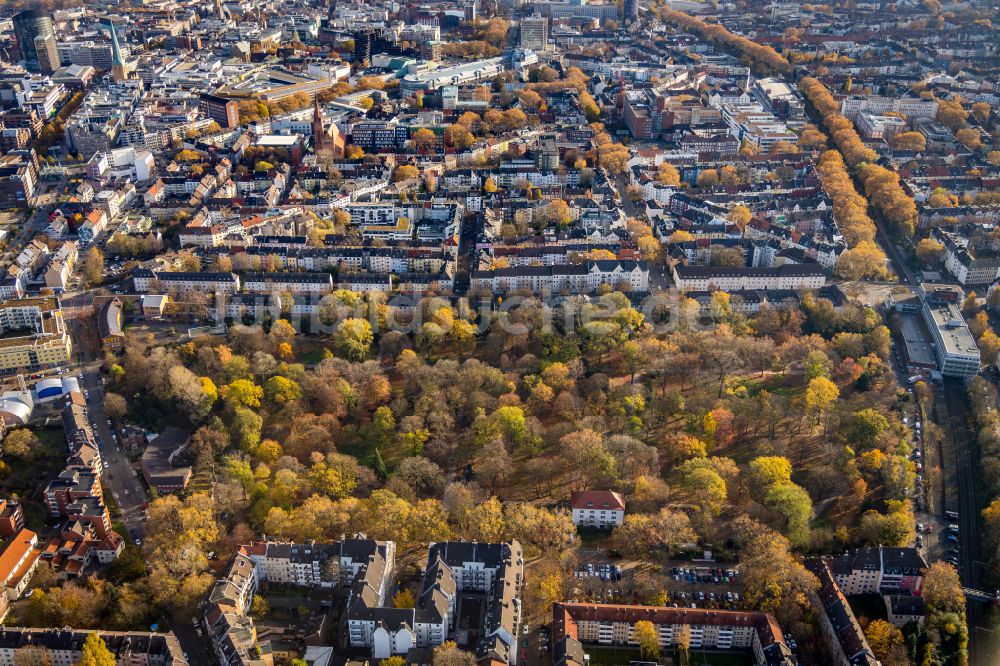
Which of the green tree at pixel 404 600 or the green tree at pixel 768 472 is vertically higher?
the green tree at pixel 768 472

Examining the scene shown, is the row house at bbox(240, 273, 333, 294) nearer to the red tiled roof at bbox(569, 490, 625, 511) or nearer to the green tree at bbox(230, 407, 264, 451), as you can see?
the green tree at bbox(230, 407, 264, 451)

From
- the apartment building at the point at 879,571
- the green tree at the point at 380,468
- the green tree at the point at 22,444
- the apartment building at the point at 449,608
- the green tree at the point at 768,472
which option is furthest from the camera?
the green tree at the point at 22,444

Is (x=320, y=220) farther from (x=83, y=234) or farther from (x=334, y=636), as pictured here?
(x=334, y=636)

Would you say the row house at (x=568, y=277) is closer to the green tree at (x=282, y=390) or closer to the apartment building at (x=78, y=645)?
the green tree at (x=282, y=390)

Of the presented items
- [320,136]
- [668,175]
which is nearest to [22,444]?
[320,136]

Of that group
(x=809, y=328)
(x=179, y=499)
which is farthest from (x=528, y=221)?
(x=179, y=499)

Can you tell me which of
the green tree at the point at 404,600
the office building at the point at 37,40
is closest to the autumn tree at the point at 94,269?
the green tree at the point at 404,600

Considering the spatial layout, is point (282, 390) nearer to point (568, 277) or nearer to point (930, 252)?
point (568, 277)
